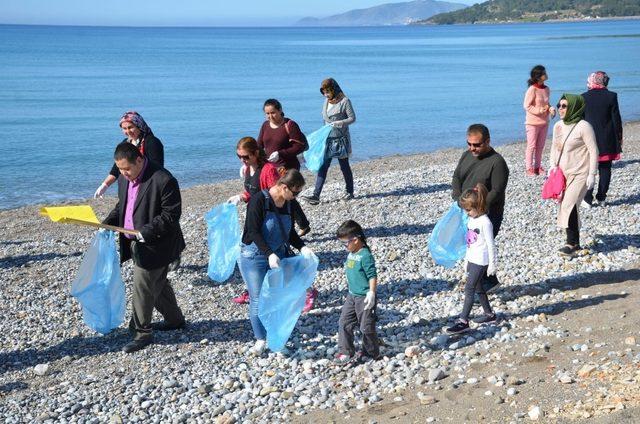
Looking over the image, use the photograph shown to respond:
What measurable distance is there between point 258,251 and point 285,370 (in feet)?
3.40

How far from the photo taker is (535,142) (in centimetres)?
1438

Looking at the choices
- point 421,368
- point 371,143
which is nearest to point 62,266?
point 421,368

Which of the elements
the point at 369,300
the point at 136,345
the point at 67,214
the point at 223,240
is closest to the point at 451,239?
the point at 369,300

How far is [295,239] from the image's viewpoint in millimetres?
7129

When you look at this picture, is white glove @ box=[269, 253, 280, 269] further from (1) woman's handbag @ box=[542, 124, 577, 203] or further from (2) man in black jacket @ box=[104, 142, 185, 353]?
(1) woman's handbag @ box=[542, 124, 577, 203]

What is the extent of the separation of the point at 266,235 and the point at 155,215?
3.24ft

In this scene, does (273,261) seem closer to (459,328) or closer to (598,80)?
(459,328)

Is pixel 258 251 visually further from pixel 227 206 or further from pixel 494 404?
pixel 494 404

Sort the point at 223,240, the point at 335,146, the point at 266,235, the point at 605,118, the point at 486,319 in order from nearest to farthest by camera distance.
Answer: the point at 266,235
the point at 486,319
the point at 223,240
the point at 605,118
the point at 335,146

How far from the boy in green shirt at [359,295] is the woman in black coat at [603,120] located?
5966 mm

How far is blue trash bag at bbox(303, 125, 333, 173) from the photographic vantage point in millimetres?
12320

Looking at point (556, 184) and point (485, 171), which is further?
point (556, 184)

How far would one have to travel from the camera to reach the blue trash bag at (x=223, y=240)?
862cm

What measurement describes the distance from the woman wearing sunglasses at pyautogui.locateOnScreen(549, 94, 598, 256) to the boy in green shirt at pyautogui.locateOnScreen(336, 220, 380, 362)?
10.9 ft
